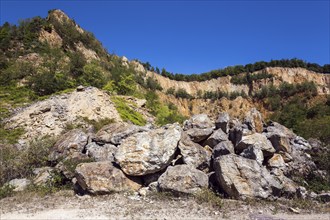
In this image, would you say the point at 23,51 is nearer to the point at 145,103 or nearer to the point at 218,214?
the point at 145,103

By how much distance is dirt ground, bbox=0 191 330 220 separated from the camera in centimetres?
761

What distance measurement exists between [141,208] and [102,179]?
2.08 m

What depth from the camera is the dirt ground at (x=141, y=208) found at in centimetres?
761

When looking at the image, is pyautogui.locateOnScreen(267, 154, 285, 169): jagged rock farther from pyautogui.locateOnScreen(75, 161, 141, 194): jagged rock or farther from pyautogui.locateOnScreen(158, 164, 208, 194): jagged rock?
pyautogui.locateOnScreen(75, 161, 141, 194): jagged rock

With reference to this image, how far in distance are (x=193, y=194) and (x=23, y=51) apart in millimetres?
31070

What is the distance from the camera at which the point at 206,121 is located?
13.7 metres

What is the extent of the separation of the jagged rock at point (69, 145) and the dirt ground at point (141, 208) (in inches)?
100

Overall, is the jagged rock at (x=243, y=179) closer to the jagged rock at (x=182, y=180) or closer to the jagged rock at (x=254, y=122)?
the jagged rock at (x=182, y=180)

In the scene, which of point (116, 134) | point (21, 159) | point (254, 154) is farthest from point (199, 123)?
point (21, 159)

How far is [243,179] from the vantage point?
9148mm

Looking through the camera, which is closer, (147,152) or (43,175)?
(147,152)

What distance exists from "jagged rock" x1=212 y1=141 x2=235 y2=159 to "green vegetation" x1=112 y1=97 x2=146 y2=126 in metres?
8.20

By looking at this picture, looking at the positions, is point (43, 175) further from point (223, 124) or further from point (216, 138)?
point (223, 124)

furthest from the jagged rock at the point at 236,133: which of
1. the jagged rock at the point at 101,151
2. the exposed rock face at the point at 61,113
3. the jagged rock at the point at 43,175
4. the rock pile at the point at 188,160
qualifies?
the jagged rock at the point at 43,175
